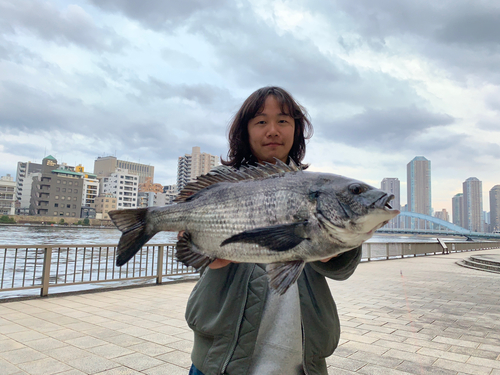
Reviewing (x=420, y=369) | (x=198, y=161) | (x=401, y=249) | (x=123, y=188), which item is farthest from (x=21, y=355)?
(x=123, y=188)

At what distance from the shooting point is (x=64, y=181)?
88250 millimetres

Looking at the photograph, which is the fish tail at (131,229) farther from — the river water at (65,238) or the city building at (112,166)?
the city building at (112,166)

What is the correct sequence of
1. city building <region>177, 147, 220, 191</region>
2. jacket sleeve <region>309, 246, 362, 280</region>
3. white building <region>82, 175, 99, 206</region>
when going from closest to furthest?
jacket sleeve <region>309, 246, 362, 280</region>, city building <region>177, 147, 220, 191</region>, white building <region>82, 175, 99, 206</region>

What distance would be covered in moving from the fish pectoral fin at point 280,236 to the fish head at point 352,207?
106 millimetres

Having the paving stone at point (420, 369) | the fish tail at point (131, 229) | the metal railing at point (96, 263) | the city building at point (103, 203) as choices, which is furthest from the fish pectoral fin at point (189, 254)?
the city building at point (103, 203)

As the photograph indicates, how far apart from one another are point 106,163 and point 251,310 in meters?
159

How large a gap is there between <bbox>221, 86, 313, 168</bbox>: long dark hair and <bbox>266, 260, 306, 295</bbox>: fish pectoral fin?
86cm

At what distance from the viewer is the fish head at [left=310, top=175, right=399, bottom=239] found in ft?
4.33

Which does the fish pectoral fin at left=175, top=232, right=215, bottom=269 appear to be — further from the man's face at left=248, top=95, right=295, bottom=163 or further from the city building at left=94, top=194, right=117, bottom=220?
the city building at left=94, top=194, right=117, bottom=220

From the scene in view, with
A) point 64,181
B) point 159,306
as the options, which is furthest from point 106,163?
point 159,306

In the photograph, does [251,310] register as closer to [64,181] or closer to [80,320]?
[80,320]

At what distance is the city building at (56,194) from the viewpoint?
85562 millimetres

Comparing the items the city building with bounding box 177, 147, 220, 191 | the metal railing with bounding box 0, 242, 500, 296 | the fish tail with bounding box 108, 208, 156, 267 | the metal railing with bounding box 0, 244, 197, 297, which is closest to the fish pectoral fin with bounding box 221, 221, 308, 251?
the fish tail with bounding box 108, 208, 156, 267

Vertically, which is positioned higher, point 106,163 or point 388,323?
point 106,163
